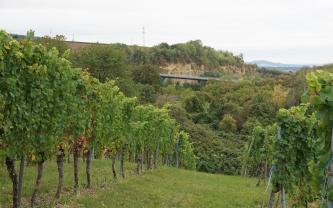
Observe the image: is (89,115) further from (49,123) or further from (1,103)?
(1,103)

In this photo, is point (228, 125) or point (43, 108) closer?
point (43, 108)

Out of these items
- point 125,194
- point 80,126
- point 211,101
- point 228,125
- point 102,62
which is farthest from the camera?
point 211,101

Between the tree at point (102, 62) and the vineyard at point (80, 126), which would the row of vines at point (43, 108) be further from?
the tree at point (102, 62)

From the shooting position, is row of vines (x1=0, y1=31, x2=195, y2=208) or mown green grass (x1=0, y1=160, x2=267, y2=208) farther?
mown green grass (x1=0, y1=160, x2=267, y2=208)

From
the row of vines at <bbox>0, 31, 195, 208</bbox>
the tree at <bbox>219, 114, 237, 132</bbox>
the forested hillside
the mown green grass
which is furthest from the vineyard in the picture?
the tree at <bbox>219, 114, 237, 132</bbox>

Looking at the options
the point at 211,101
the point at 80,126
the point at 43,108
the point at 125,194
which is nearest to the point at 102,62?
the point at 211,101

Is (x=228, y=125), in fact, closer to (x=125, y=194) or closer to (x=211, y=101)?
(x=211, y=101)

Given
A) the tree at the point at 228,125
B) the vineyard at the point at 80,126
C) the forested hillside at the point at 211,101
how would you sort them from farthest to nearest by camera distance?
the tree at the point at 228,125, the forested hillside at the point at 211,101, the vineyard at the point at 80,126

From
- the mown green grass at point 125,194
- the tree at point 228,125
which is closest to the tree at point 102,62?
the tree at point 228,125

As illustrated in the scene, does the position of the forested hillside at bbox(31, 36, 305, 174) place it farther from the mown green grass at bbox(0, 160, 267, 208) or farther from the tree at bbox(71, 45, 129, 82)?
the mown green grass at bbox(0, 160, 267, 208)

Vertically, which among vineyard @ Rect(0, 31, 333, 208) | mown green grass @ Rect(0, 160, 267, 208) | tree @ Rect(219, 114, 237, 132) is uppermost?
vineyard @ Rect(0, 31, 333, 208)

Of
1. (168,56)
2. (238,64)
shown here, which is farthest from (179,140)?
(238,64)

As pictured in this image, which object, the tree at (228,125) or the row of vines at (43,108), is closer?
the row of vines at (43,108)

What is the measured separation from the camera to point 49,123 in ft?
34.0
